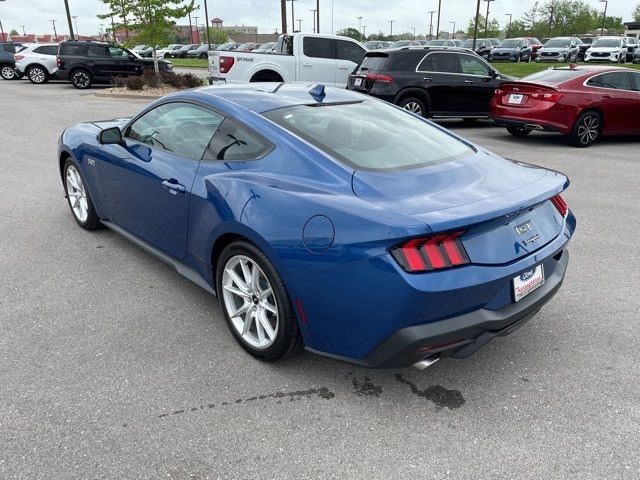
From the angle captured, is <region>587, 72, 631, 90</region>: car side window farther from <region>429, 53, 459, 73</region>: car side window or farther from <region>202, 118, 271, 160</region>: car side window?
<region>202, 118, 271, 160</region>: car side window

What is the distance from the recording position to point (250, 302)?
10.3ft

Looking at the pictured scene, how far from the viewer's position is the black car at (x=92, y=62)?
66.6ft

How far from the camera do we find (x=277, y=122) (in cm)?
319

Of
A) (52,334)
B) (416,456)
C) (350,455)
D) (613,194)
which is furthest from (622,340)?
(613,194)

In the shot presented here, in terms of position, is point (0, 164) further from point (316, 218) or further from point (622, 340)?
point (622, 340)

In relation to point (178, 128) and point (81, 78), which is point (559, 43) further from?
point (178, 128)

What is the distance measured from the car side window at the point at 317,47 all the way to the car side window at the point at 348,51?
239mm

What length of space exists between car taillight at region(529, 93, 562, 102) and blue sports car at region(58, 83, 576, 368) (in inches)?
265

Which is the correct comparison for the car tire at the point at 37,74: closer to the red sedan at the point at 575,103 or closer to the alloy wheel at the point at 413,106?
the alloy wheel at the point at 413,106

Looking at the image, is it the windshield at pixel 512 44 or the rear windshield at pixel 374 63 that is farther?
the windshield at pixel 512 44

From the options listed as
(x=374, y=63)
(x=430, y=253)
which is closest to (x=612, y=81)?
(x=374, y=63)

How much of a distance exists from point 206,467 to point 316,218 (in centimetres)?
122

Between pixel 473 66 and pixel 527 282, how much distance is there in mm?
10380

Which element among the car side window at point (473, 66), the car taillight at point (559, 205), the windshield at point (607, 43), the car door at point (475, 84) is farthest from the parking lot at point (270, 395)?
the windshield at point (607, 43)
